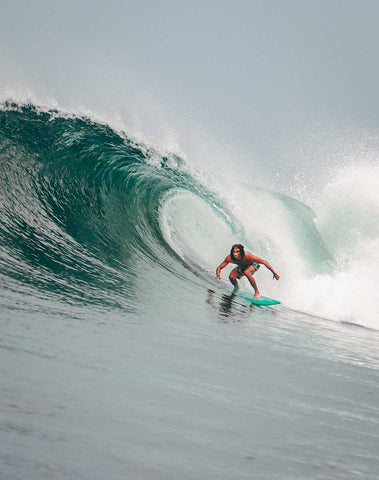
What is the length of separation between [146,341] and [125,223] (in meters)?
6.22

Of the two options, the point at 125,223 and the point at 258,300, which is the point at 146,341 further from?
the point at 125,223

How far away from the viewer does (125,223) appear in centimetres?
935

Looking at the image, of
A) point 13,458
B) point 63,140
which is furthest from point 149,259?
point 13,458

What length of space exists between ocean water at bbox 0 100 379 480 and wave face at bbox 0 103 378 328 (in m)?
0.05

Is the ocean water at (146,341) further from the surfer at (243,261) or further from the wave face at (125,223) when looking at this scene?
the surfer at (243,261)

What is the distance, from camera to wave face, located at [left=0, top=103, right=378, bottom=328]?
5535mm

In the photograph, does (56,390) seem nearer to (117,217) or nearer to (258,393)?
(258,393)

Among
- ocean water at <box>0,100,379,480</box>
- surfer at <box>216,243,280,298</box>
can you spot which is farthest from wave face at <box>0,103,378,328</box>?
surfer at <box>216,243,280,298</box>

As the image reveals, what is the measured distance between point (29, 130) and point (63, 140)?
2.61ft

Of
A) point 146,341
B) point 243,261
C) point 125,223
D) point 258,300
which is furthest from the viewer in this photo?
point 125,223

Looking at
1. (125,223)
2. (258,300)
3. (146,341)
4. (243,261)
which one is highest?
(243,261)

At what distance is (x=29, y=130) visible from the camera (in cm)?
1020

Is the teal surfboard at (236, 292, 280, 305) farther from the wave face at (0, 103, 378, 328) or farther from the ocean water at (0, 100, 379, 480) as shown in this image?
the wave face at (0, 103, 378, 328)

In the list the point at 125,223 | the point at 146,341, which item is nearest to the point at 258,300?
the point at 125,223
